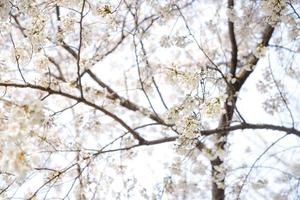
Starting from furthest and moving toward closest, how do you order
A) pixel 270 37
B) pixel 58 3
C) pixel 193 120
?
pixel 270 37 → pixel 58 3 → pixel 193 120

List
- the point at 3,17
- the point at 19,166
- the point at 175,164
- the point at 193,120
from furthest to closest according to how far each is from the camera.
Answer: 1. the point at 175,164
2. the point at 193,120
3. the point at 3,17
4. the point at 19,166

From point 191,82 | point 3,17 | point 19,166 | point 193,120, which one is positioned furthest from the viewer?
point 191,82

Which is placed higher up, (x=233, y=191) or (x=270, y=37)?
(x=270, y=37)

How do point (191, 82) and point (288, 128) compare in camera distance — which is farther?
point (288, 128)

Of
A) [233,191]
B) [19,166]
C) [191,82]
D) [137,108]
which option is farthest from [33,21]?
[233,191]

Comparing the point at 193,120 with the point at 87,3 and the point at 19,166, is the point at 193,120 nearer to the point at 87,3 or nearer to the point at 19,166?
the point at 87,3

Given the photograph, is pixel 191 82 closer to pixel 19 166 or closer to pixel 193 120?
pixel 193 120

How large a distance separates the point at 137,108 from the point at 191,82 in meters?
2.04

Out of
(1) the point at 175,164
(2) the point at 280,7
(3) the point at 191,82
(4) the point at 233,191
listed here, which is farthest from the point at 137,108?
(2) the point at 280,7

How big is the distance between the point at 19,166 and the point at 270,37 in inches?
158

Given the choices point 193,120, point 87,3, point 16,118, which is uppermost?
point 87,3

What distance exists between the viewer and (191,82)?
12.2ft

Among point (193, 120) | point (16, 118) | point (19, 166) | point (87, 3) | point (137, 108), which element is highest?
point (137, 108)

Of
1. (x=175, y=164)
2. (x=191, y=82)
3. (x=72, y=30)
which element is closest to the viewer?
(x=191, y=82)
